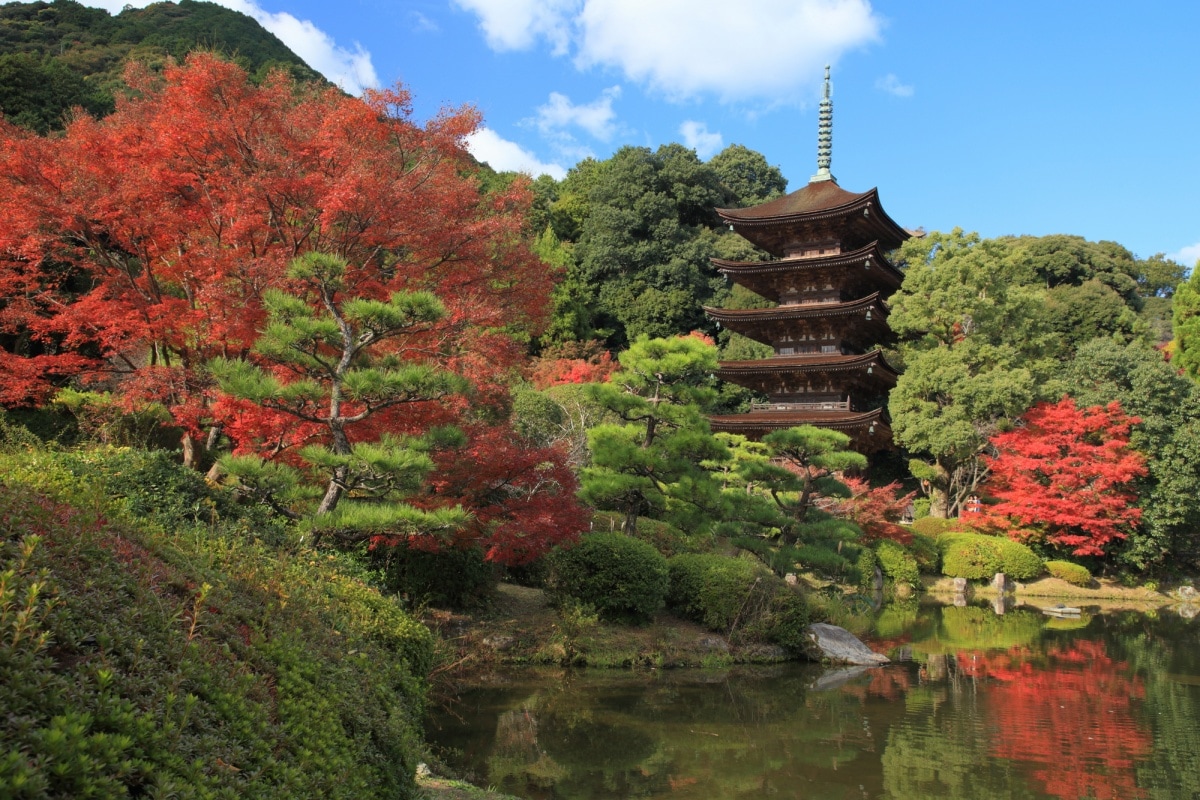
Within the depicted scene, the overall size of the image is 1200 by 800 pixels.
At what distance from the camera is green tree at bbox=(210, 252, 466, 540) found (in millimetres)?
6988

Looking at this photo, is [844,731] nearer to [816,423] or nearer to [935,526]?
[816,423]

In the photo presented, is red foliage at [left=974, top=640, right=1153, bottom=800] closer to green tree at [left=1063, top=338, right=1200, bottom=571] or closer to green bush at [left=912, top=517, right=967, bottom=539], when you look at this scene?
green bush at [left=912, top=517, right=967, bottom=539]

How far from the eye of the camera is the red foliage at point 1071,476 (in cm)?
2058

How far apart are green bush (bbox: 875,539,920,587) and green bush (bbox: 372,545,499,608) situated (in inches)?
470

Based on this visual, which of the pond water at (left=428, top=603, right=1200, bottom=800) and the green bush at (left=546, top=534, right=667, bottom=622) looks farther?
the green bush at (left=546, top=534, right=667, bottom=622)

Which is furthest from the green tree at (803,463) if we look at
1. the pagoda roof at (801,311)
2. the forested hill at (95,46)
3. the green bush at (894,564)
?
the forested hill at (95,46)

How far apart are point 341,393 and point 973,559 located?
60.1 ft

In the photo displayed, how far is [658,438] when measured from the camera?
12.4 metres

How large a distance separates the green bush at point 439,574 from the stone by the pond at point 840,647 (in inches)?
180

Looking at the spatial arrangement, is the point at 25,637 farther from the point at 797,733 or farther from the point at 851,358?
the point at 851,358

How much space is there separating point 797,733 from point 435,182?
761 centimetres

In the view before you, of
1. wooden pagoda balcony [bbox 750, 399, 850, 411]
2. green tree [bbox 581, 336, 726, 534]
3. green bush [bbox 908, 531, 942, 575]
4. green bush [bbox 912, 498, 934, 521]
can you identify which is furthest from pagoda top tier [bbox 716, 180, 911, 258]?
green tree [bbox 581, 336, 726, 534]

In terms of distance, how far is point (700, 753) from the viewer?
670 centimetres

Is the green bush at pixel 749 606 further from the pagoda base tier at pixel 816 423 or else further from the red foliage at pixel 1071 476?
the red foliage at pixel 1071 476
